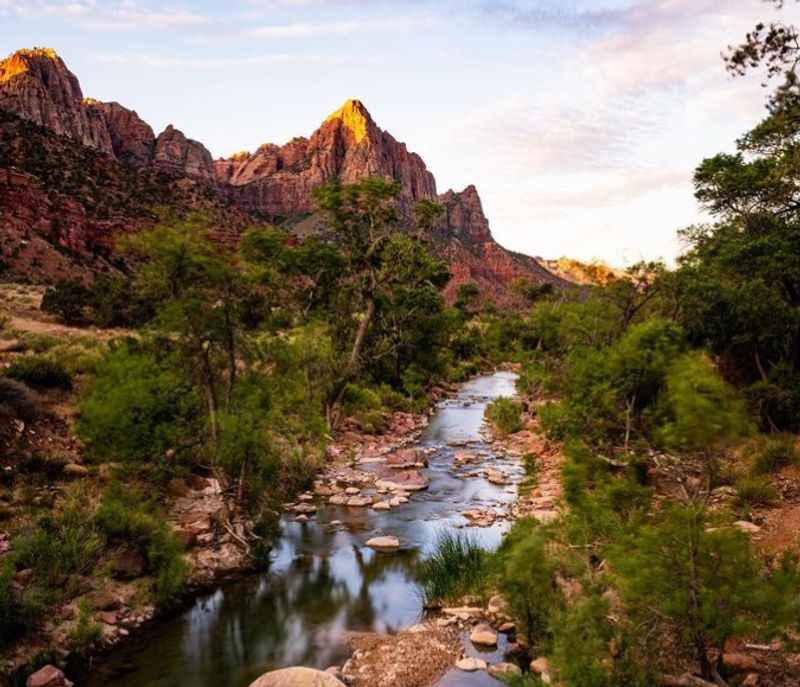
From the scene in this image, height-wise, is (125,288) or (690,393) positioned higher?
(125,288)

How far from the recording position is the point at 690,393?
6555mm

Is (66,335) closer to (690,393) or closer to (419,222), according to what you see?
(419,222)

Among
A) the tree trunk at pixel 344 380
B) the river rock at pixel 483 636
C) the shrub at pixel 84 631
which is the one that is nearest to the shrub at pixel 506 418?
the tree trunk at pixel 344 380

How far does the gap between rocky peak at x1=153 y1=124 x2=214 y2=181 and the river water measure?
155m

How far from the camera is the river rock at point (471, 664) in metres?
9.33

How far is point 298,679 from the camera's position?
837 centimetres

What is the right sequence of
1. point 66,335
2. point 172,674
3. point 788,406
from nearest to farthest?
point 172,674
point 788,406
point 66,335

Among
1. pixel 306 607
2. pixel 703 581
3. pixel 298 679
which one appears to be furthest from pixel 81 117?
pixel 703 581

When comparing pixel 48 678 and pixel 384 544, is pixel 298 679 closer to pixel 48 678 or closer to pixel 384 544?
pixel 48 678

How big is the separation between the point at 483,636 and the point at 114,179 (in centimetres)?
7625

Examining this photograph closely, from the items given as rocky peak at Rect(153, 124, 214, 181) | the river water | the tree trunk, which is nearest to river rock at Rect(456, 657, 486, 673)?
the river water

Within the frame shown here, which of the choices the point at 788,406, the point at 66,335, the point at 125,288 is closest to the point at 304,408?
the point at 66,335

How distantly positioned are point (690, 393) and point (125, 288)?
126ft

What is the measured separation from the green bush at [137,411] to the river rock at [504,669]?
827 centimetres
